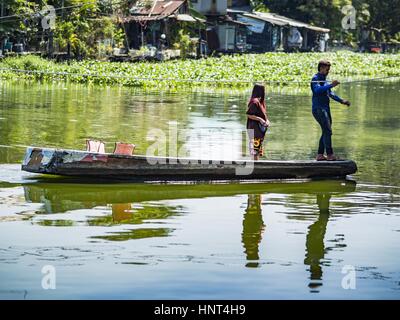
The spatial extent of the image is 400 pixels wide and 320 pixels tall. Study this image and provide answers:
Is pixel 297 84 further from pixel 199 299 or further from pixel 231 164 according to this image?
pixel 199 299

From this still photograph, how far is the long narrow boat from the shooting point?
14.0 m

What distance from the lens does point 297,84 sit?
42.0m

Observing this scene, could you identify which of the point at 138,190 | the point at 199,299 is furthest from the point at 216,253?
the point at 138,190

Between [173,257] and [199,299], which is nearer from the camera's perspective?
[199,299]

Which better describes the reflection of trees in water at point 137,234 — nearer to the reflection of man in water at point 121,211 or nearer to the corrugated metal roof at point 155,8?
the reflection of man in water at point 121,211

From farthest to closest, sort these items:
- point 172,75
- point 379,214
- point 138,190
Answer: point 172,75, point 138,190, point 379,214

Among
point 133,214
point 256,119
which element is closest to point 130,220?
point 133,214

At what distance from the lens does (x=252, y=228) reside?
1193 centimetres

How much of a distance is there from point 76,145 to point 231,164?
524cm

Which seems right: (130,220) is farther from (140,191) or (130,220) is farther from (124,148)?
(124,148)

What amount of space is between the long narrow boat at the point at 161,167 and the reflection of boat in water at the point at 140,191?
0.15m

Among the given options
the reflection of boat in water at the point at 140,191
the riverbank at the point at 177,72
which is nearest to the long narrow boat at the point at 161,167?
the reflection of boat in water at the point at 140,191

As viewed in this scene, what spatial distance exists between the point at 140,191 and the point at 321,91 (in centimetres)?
333

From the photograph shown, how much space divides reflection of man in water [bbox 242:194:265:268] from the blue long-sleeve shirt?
210cm
